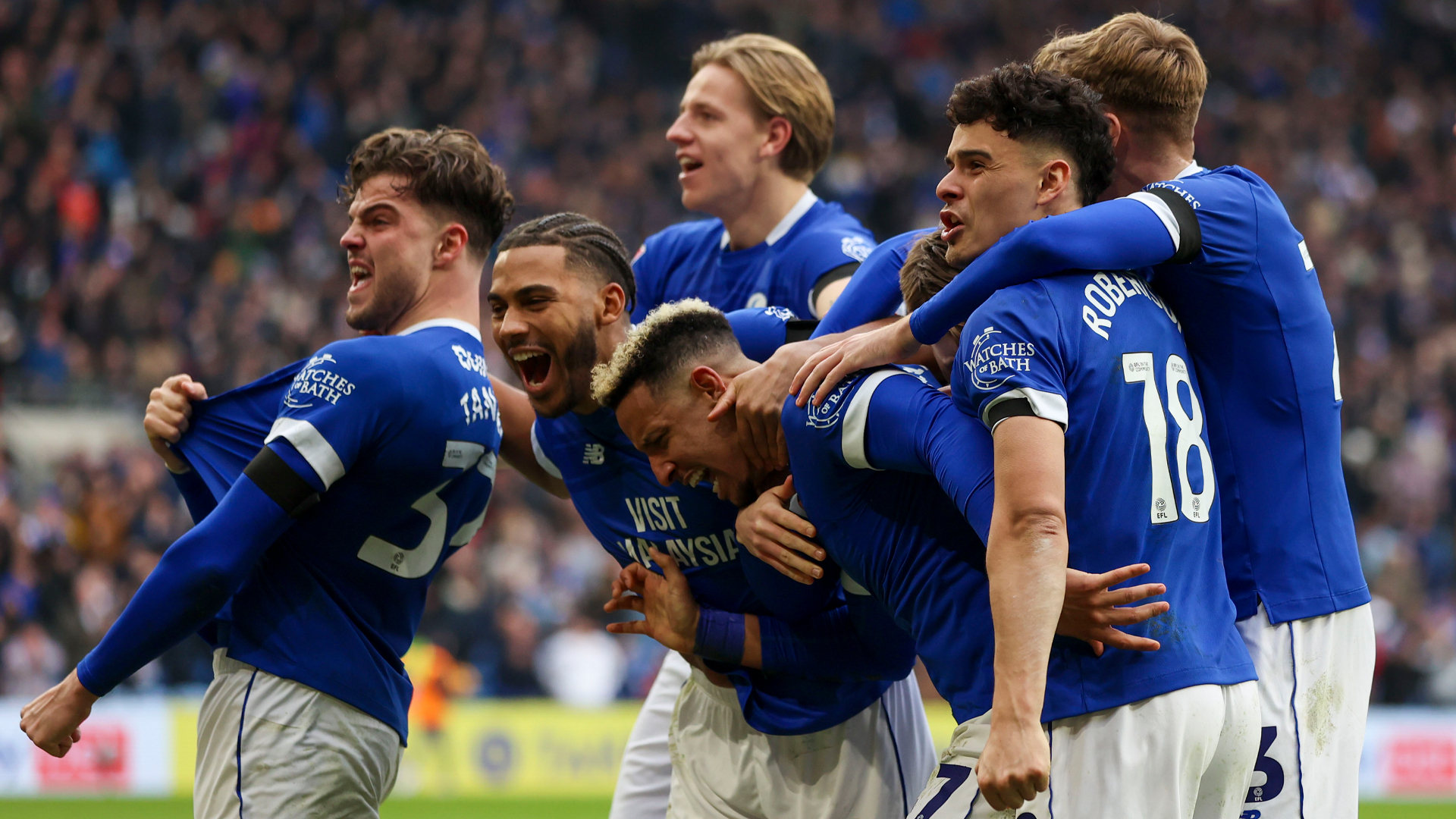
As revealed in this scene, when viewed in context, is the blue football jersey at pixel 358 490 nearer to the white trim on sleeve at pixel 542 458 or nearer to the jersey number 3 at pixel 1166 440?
the white trim on sleeve at pixel 542 458

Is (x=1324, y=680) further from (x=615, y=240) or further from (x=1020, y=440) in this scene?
(x=615, y=240)

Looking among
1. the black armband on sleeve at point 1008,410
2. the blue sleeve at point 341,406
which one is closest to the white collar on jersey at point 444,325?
the blue sleeve at point 341,406

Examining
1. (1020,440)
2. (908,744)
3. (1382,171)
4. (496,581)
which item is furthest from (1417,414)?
(1020,440)

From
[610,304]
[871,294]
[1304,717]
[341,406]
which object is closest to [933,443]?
[871,294]

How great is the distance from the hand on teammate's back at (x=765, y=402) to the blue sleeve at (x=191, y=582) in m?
1.21

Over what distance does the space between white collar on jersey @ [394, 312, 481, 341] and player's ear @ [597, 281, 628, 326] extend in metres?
0.39

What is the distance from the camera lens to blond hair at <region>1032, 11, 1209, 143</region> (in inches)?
135

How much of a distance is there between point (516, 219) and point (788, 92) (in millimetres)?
13721

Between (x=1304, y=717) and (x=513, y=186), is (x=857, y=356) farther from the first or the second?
(x=513, y=186)

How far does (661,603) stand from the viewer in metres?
3.93

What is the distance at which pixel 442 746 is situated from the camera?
13.7 meters

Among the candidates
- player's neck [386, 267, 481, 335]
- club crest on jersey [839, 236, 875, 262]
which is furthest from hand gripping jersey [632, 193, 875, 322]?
player's neck [386, 267, 481, 335]

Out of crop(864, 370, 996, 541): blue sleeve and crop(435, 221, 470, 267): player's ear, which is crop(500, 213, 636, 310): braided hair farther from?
crop(864, 370, 996, 541): blue sleeve

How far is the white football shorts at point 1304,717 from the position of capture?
325 centimetres
